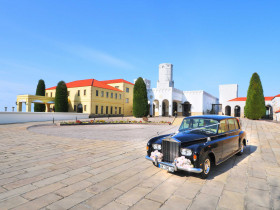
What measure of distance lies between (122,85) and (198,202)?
43875 mm

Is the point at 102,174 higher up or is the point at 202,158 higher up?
the point at 202,158

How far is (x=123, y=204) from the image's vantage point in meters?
3.10

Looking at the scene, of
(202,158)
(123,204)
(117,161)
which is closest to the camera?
(123,204)

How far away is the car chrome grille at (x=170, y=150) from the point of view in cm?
439

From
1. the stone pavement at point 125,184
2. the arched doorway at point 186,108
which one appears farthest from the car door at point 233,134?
the arched doorway at point 186,108

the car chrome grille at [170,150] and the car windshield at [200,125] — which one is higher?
the car windshield at [200,125]

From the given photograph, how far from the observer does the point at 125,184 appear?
3.98m

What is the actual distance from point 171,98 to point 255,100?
52.8ft

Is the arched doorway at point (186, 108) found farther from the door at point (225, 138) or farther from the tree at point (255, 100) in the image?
the door at point (225, 138)

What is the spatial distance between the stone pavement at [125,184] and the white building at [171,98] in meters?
33.4

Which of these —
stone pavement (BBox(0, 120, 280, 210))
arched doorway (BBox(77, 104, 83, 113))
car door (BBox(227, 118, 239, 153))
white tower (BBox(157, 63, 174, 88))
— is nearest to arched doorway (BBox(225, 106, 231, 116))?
white tower (BBox(157, 63, 174, 88))

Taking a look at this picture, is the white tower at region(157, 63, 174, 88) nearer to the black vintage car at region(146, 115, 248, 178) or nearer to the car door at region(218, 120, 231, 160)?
the black vintage car at region(146, 115, 248, 178)

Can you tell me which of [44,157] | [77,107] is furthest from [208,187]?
[77,107]

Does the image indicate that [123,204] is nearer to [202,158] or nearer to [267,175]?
[202,158]
